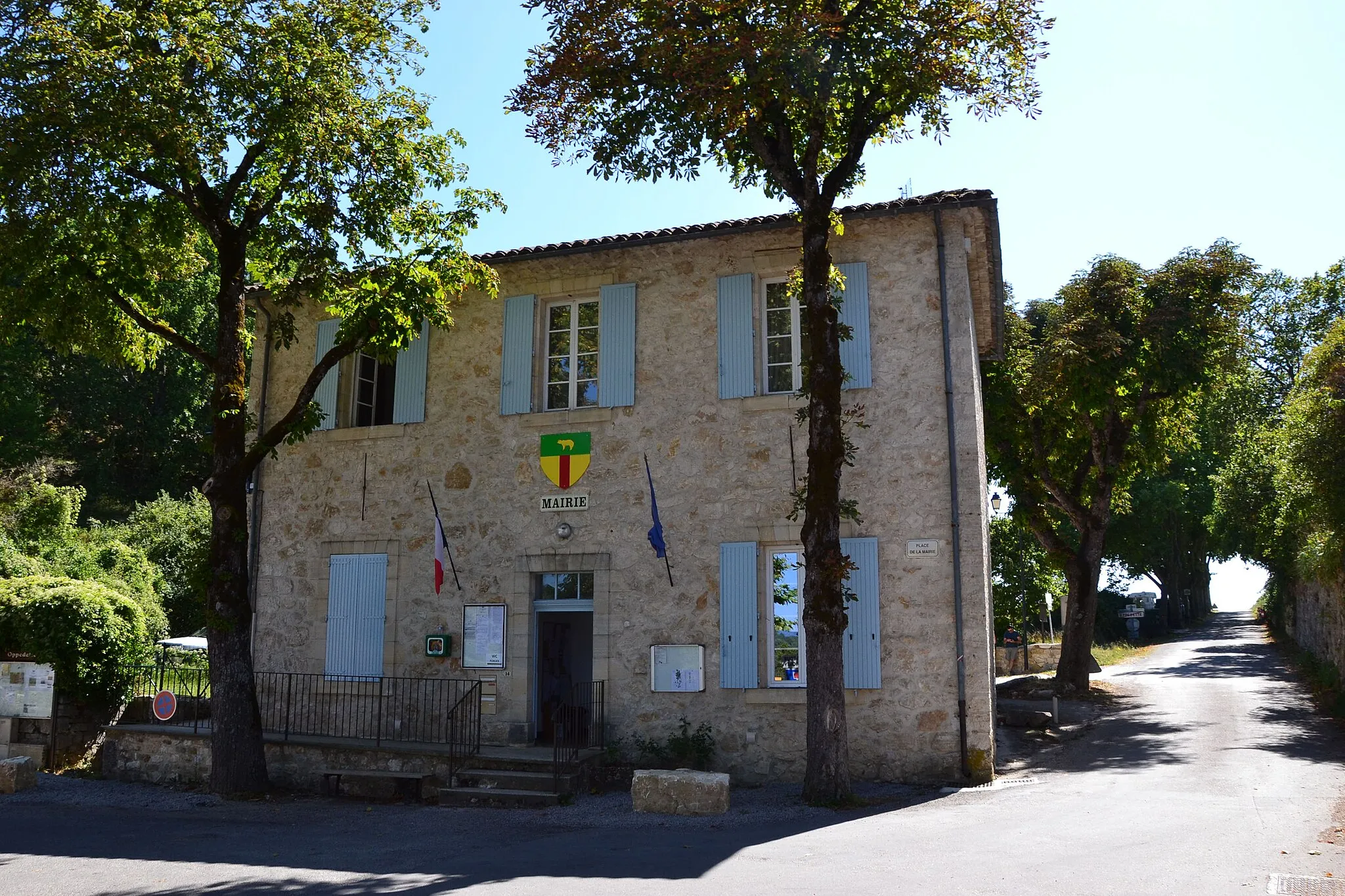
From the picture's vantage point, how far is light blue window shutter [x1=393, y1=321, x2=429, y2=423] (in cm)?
1328

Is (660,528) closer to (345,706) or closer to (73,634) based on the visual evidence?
(345,706)

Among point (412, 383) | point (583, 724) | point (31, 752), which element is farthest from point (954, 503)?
point (31, 752)

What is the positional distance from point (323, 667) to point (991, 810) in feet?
27.1

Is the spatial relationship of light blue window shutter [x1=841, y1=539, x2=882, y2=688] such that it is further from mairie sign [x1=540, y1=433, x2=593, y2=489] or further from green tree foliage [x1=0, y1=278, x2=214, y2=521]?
green tree foliage [x1=0, y1=278, x2=214, y2=521]

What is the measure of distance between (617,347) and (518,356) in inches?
52.0

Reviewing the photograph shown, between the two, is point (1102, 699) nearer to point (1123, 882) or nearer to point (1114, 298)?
point (1114, 298)

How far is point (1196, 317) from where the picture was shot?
17984 mm

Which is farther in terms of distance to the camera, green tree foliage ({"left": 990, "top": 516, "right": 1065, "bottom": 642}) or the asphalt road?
green tree foliage ({"left": 990, "top": 516, "right": 1065, "bottom": 642})

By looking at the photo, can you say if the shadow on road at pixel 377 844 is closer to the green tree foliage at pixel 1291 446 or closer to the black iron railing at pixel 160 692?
the black iron railing at pixel 160 692

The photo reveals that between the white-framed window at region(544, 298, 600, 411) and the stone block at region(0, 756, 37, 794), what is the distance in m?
6.95

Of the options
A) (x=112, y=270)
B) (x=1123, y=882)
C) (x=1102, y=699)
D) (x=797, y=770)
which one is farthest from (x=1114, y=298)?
(x=112, y=270)

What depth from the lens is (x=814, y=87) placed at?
928 cm

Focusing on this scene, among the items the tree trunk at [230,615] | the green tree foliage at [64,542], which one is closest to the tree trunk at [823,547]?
the tree trunk at [230,615]

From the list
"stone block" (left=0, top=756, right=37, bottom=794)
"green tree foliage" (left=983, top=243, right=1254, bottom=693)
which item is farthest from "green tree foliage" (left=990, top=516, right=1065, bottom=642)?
"stone block" (left=0, top=756, right=37, bottom=794)
